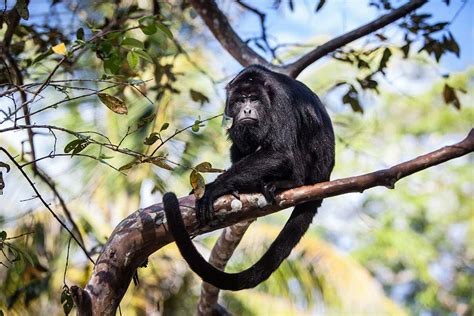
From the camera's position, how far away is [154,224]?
127 inches

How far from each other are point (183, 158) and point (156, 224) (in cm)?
260

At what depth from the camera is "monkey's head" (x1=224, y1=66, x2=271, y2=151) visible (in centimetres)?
416

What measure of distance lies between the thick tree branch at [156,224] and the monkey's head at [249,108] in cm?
84

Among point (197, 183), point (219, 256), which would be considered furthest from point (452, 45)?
point (197, 183)

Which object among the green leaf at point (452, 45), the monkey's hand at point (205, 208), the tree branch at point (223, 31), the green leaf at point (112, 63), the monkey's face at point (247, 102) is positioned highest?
the tree branch at point (223, 31)

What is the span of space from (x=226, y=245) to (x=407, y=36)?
1989 millimetres

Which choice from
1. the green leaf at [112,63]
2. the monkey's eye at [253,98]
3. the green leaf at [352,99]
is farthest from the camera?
the green leaf at [352,99]

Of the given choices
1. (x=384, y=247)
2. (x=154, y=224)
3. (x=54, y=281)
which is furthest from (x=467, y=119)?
(x=154, y=224)

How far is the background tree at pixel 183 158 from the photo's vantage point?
→ 3229 millimetres

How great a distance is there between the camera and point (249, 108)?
13.9ft

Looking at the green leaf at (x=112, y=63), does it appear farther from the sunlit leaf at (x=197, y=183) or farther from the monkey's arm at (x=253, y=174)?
the sunlit leaf at (x=197, y=183)

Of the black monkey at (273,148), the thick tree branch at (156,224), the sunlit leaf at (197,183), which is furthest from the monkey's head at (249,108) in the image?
the sunlit leaf at (197,183)

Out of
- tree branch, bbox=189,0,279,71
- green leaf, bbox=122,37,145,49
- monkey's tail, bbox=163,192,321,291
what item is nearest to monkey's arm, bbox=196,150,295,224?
monkey's tail, bbox=163,192,321,291

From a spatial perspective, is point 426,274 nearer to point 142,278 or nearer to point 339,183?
point 142,278
